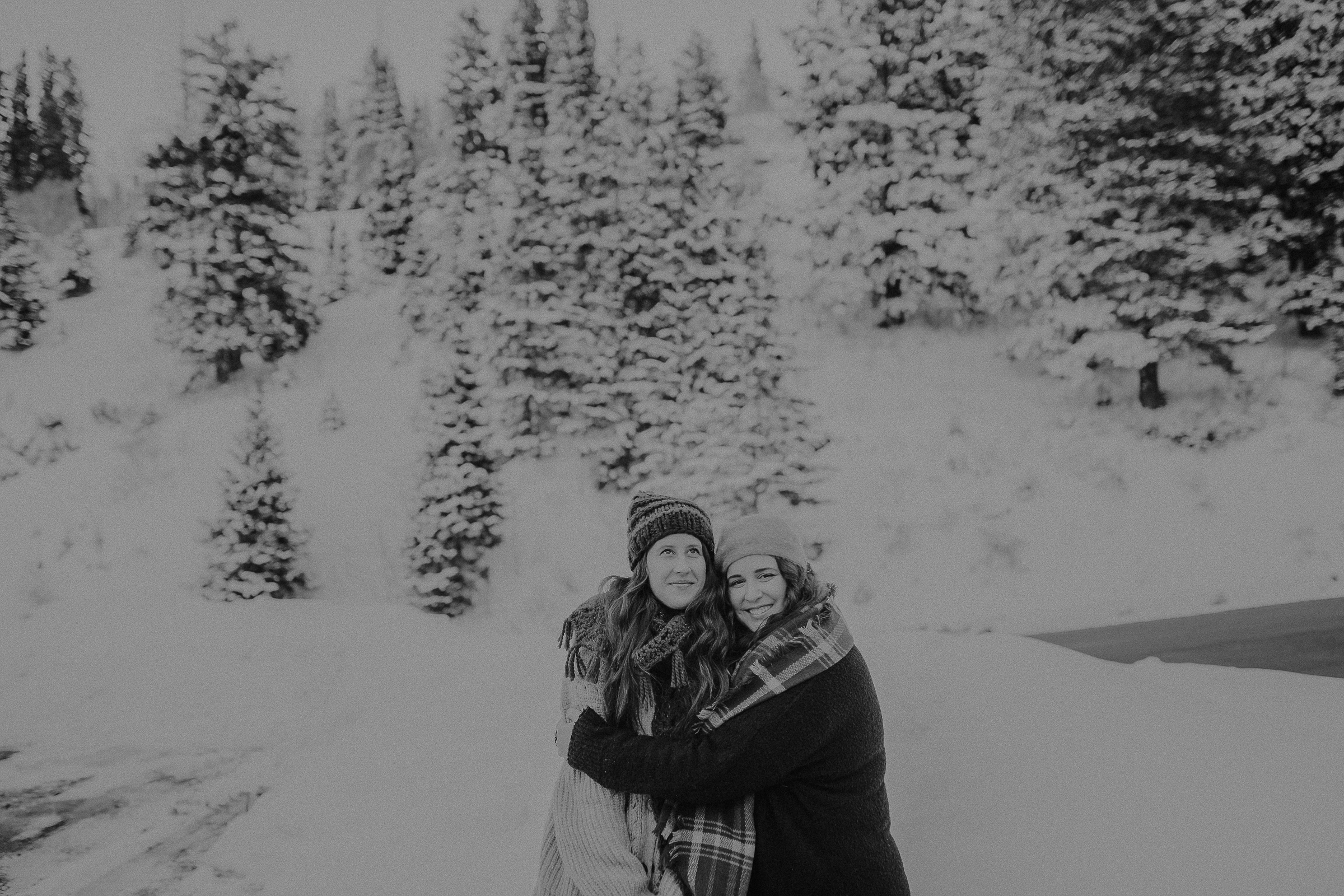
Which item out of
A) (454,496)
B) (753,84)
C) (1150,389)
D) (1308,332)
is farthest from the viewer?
(753,84)

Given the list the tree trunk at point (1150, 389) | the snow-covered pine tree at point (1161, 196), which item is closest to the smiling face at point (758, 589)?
the snow-covered pine tree at point (1161, 196)

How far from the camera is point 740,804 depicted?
2518 millimetres

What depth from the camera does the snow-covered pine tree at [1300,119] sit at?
11.1 m

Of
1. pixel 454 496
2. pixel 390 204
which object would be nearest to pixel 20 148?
pixel 390 204

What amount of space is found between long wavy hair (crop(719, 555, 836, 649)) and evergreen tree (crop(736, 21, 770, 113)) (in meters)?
63.7

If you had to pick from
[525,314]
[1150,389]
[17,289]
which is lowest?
[1150,389]

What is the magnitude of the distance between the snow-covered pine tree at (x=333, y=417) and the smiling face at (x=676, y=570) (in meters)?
14.4

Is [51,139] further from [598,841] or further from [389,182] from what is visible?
[598,841]

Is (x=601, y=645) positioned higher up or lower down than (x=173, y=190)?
lower down

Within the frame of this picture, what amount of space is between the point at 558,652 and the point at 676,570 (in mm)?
4493

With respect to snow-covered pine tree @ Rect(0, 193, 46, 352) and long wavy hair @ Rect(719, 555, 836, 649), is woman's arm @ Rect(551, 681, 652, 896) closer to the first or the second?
long wavy hair @ Rect(719, 555, 836, 649)

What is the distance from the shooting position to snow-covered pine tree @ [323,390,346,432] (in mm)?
15258

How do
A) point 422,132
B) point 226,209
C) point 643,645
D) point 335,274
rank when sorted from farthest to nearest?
point 422,132 < point 335,274 < point 226,209 < point 643,645

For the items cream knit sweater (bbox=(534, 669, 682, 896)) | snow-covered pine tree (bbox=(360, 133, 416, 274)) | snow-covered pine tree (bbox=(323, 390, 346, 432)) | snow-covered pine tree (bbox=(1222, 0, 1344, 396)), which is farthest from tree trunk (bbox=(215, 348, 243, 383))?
snow-covered pine tree (bbox=(1222, 0, 1344, 396))
